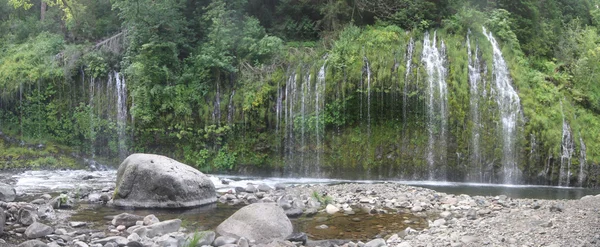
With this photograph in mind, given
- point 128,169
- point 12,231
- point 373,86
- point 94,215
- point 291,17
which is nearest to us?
point 12,231

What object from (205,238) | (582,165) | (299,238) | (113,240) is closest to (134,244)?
(113,240)

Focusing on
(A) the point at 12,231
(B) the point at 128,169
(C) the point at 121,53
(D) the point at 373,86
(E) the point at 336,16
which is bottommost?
(A) the point at 12,231

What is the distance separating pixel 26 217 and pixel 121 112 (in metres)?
10.1

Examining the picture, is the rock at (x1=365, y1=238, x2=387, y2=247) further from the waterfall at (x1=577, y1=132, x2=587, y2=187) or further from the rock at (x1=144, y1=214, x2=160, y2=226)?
the waterfall at (x1=577, y1=132, x2=587, y2=187)

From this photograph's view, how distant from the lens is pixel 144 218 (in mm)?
9086

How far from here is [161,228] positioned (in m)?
8.34

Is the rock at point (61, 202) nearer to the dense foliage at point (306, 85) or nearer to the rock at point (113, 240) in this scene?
the rock at point (113, 240)

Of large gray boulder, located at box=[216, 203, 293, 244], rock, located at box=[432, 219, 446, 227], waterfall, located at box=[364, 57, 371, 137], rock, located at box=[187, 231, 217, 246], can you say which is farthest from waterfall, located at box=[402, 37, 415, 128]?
rock, located at box=[187, 231, 217, 246]

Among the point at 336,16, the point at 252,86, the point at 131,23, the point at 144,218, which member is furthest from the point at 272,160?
the point at 144,218

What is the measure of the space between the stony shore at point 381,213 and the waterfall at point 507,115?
415 cm

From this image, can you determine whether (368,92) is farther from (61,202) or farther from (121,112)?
(61,202)

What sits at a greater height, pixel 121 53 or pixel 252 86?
pixel 121 53

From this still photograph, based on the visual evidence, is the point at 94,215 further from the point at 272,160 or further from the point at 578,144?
the point at 578,144

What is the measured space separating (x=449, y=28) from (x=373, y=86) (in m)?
3.36
